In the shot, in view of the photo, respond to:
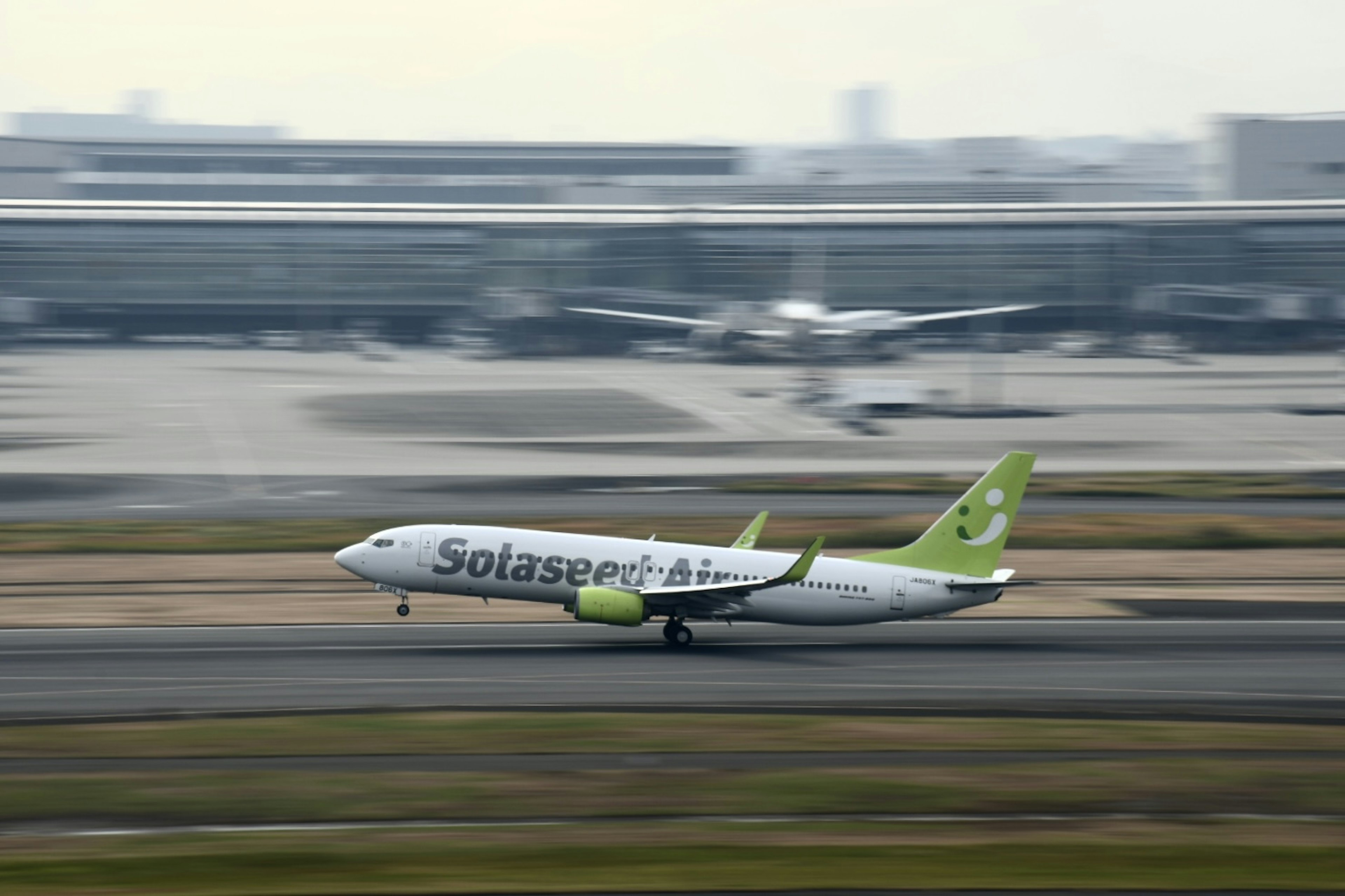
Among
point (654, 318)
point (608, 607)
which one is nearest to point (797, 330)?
point (654, 318)

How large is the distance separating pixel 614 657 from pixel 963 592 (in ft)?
38.9

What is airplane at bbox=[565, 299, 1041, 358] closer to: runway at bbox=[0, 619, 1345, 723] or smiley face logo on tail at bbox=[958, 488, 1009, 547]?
runway at bbox=[0, 619, 1345, 723]

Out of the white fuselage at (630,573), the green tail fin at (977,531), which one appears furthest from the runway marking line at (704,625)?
the green tail fin at (977,531)

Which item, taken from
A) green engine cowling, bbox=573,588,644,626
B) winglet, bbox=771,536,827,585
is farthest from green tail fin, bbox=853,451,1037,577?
green engine cowling, bbox=573,588,644,626

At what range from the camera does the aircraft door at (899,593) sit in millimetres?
45094

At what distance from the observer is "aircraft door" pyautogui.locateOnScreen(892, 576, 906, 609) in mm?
45094

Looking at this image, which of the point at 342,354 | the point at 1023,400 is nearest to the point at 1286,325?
the point at 1023,400

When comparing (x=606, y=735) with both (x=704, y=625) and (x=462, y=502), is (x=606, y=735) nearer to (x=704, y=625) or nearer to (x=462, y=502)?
(x=704, y=625)

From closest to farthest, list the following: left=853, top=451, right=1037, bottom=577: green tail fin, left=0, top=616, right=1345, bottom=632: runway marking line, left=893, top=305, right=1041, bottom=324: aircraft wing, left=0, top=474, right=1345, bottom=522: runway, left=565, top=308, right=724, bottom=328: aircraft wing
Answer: left=853, top=451, right=1037, bottom=577: green tail fin
left=0, top=616, right=1345, bottom=632: runway marking line
left=0, top=474, right=1345, bottom=522: runway
left=893, top=305, right=1041, bottom=324: aircraft wing
left=565, top=308, right=724, bottom=328: aircraft wing

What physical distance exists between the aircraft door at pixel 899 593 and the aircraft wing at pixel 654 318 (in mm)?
127487

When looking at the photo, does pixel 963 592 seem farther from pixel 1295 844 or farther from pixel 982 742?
pixel 1295 844

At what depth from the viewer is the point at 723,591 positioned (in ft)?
143

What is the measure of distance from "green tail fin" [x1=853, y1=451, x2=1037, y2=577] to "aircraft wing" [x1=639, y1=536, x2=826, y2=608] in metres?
4.16

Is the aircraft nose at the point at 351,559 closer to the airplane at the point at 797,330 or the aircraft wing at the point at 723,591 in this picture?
the aircraft wing at the point at 723,591
